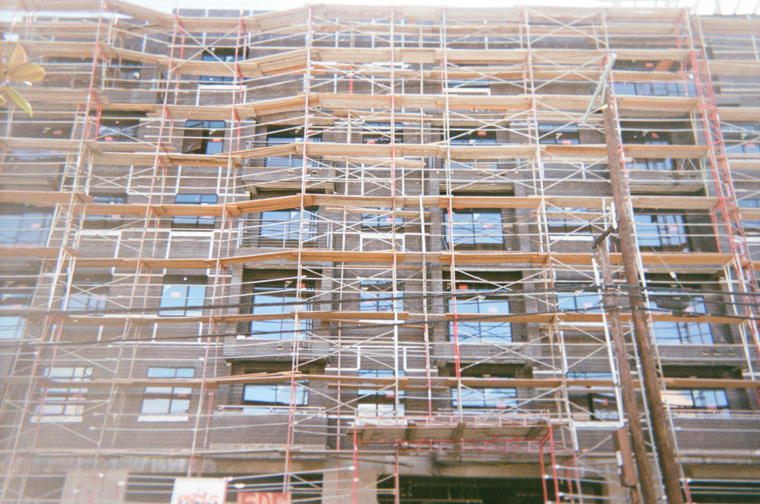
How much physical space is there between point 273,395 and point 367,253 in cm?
667

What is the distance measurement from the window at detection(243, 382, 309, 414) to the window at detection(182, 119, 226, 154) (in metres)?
11.3

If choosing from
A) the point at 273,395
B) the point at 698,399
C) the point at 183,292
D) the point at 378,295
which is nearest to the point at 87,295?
the point at 183,292

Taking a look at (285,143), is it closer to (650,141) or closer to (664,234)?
(650,141)

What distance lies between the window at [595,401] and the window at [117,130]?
71.6ft

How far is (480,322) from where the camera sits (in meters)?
25.9

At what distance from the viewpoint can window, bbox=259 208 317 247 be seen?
26875 millimetres

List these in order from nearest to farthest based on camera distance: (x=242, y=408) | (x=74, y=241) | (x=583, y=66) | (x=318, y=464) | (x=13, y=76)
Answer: (x=13, y=76) < (x=318, y=464) < (x=242, y=408) < (x=74, y=241) < (x=583, y=66)

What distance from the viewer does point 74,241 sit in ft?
85.7

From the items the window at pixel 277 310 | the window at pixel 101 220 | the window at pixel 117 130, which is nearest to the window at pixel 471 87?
the window at pixel 277 310

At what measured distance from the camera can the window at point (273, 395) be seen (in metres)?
24.5

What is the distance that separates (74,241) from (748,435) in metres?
27.6

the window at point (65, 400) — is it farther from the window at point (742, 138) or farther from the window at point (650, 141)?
the window at point (742, 138)

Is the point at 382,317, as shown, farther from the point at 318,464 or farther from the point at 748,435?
the point at 748,435

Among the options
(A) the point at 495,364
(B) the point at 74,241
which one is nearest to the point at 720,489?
(A) the point at 495,364
